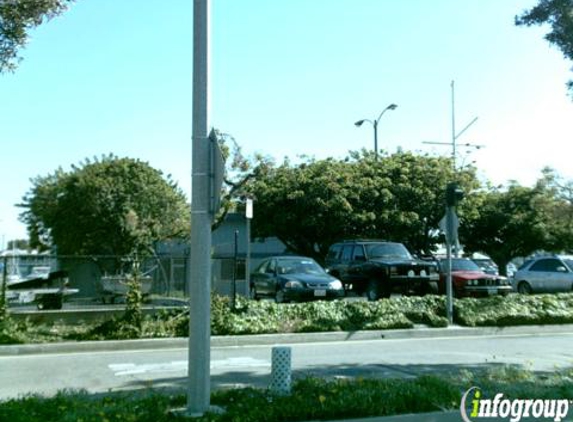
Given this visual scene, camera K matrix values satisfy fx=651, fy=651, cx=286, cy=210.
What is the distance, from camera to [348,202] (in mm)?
32344

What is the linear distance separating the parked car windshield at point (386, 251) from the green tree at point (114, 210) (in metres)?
18.3

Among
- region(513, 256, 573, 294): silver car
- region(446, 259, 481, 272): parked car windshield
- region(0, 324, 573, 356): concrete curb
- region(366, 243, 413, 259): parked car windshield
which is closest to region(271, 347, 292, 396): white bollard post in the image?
region(0, 324, 573, 356): concrete curb

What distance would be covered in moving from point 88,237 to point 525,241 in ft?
89.8

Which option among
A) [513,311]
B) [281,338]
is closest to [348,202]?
[513,311]

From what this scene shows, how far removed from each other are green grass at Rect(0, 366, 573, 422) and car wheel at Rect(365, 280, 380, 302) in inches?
443

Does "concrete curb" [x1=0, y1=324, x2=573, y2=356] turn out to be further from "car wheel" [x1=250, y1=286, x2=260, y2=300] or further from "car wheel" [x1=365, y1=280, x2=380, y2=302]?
"car wheel" [x1=250, y1=286, x2=260, y2=300]

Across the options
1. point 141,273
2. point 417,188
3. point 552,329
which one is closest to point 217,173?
point 141,273

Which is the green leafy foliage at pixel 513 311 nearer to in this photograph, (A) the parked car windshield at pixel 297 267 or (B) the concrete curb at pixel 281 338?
(B) the concrete curb at pixel 281 338

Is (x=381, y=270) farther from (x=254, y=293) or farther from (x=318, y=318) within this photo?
(x=318, y=318)

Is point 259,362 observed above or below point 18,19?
below

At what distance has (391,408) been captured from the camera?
6590mm

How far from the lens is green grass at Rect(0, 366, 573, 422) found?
6.16 metres

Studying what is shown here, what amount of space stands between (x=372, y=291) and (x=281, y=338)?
5921mm

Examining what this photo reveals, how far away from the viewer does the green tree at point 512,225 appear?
1603 inches
